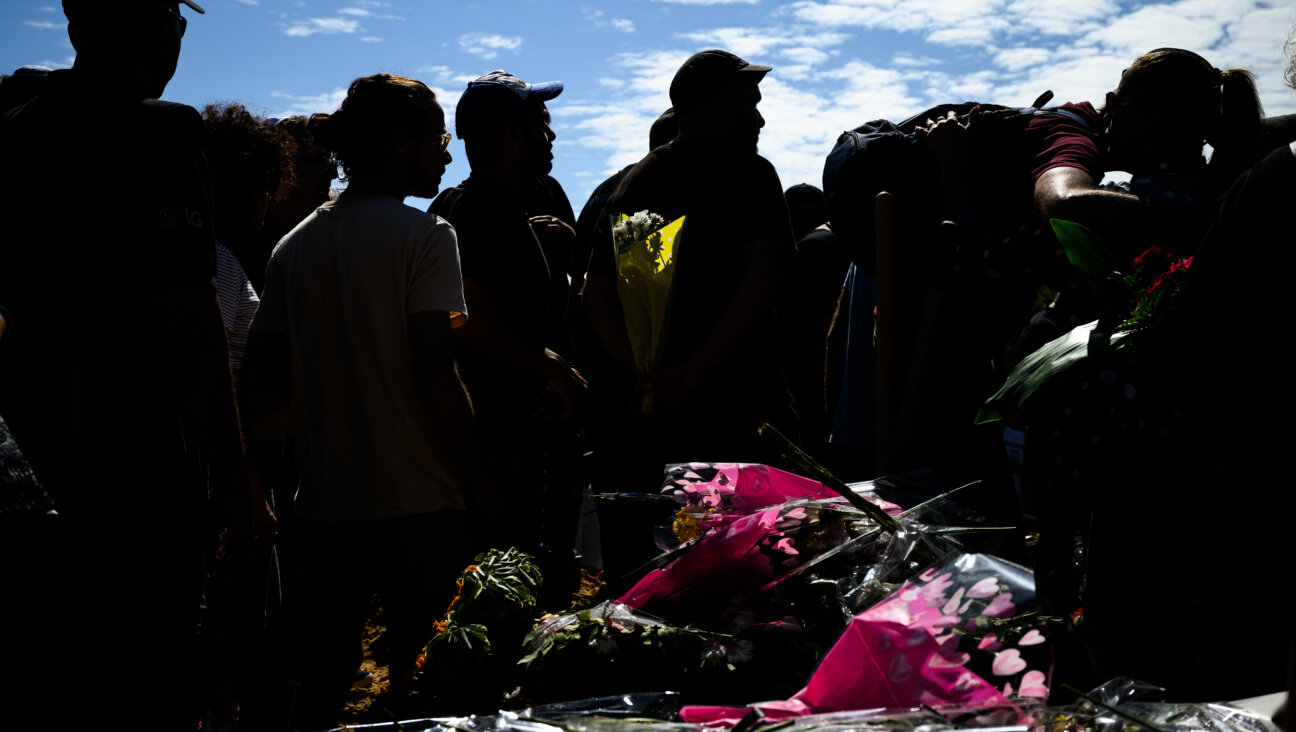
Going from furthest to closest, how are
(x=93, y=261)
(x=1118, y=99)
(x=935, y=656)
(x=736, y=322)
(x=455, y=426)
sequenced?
(x=736, y=322) < (x=455, y=426) < (x=1118, y=99) < (x=93, y=261) < (x=935, y=656)

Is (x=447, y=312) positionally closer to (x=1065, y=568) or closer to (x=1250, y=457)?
(x=1065, y=568)

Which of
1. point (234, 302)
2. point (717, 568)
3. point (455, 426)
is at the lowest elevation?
point (717, 568)

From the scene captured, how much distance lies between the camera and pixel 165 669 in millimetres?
2072

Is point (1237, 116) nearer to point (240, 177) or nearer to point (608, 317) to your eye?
point (608, 317)

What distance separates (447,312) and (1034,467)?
5.26ft

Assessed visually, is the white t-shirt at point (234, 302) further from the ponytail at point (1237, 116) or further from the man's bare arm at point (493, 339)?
the ponytail at point (1237, 116)

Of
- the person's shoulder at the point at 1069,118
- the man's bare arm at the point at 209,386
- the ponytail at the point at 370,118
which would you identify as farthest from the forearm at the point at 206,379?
the person's shoulder at the point at 1069,118

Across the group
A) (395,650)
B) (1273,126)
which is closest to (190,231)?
(395,650)

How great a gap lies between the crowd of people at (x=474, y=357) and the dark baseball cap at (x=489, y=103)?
14 mm

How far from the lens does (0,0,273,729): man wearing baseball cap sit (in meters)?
1.96

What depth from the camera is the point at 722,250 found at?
322 centimetres

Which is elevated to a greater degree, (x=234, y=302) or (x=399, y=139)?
(x=399, y=139)

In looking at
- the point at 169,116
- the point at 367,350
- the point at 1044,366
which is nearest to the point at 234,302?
the point at 367,350

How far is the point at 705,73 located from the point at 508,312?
1.07m
